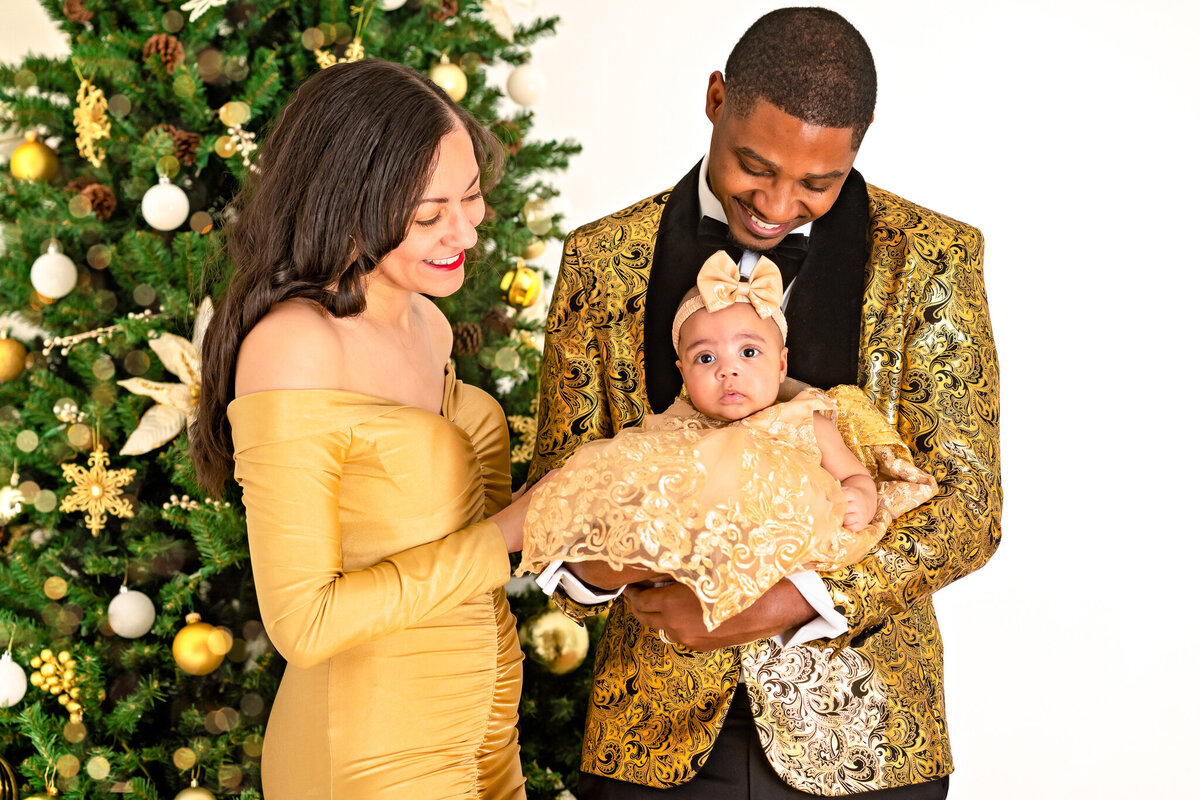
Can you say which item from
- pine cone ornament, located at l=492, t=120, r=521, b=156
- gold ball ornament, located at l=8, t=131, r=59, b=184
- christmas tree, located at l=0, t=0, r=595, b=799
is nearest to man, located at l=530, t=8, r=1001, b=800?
christmas tree, located at l=0, t=0, r=595, b=799

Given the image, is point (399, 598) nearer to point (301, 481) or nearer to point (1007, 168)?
point (301, 481)

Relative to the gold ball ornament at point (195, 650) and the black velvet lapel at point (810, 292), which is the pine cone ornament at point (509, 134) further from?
the gold ball ornament at point (195, 650)

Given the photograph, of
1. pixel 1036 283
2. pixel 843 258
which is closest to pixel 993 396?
pixel 843 258

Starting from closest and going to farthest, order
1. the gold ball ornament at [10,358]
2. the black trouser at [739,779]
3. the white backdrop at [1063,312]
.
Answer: the black trouser at [739,779] → the gold ball ornament at [10,358] → the white backdrop at [1063,312]

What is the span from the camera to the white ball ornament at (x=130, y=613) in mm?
2385

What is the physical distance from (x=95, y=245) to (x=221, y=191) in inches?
12.0

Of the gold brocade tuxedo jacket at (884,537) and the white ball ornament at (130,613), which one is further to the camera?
the white ball ornament at (130,613)

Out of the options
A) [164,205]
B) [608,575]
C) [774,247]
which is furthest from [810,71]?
[164,205]

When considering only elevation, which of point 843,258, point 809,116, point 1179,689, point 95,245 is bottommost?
point 1179,689

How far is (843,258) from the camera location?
1.88 metres

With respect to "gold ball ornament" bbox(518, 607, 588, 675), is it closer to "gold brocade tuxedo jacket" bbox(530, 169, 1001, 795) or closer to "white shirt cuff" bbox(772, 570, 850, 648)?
"gold brocade tuxedo jacket" bbox(530, 169, 1001, 795)

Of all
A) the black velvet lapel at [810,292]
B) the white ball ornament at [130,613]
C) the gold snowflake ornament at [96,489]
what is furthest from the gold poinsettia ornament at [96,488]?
the black velvet lapel at [810,292]

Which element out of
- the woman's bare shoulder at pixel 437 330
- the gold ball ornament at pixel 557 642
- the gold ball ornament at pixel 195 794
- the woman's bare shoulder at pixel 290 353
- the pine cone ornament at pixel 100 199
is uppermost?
the woman's bare shoulder at pixel 290 353

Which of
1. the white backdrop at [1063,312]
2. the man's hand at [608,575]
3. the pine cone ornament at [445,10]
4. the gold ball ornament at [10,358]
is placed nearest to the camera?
the man's hand at [608,575]
